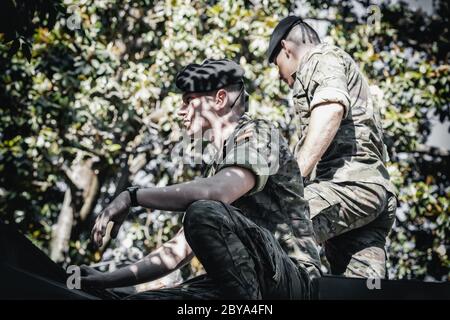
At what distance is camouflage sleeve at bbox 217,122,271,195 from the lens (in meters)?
2.92

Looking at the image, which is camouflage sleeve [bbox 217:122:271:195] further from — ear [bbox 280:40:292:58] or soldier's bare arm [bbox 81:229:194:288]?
ear [bbox 280:40:292:58]

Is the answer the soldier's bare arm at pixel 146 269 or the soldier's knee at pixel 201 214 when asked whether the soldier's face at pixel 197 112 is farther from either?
the soldier's knee at pixel 201 214

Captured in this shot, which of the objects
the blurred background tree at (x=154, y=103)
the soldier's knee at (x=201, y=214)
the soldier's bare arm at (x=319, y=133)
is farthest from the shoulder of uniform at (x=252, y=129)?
the blurred background tree at (x=154, y=103)

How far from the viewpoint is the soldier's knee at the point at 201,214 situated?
8.34ft

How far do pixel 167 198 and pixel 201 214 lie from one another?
0.65ft

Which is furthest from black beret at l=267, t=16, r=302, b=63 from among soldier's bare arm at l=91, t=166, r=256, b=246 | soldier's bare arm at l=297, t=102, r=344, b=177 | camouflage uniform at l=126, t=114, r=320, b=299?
soldier's bare arm at l=91, t=166, r=256, b=246

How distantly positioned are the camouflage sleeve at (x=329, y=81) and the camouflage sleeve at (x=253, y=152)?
105 centimetres

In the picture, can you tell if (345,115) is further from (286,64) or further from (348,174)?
(286,64)

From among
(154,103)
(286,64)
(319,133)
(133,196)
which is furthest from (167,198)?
(154,103)

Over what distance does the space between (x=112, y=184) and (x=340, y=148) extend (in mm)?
8399

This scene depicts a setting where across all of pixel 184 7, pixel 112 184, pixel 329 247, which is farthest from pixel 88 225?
pixel 329 247
